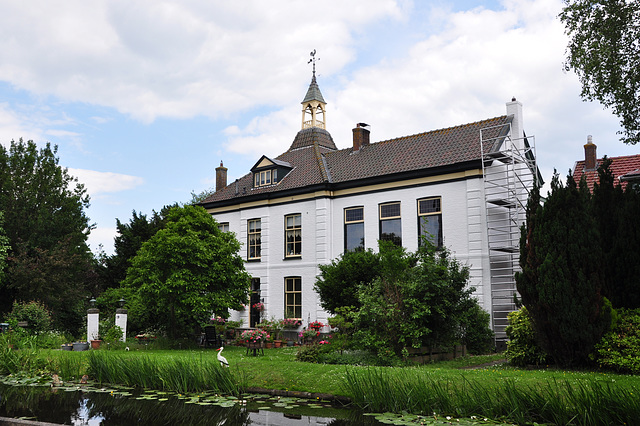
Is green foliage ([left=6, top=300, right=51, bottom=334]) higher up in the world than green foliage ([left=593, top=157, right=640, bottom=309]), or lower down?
lower down

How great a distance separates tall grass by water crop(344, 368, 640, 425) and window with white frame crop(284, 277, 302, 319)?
1545 cm

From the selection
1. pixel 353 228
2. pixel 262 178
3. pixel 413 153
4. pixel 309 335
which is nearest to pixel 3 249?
pixel 262 178

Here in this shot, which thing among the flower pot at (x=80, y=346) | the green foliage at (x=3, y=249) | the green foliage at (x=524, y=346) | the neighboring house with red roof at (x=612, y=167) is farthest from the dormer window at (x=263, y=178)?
the green foliage at (x=524, y=346)

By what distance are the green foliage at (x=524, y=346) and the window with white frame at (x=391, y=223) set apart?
9628mm

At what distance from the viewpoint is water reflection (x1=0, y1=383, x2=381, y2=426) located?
8.67 metres

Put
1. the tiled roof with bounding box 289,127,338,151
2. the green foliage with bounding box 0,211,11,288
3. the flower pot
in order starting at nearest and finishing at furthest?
the flower pot
the green foliage with bounding box 0,211,11,288
the tiled roof with bounding box 289,127,338,151

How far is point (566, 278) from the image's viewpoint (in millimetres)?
11750

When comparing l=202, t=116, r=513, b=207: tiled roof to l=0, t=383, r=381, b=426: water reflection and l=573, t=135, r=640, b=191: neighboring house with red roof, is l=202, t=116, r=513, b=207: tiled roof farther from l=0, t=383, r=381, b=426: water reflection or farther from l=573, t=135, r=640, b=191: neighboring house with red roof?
l=0, t=383, r=381, b=426: water reflection

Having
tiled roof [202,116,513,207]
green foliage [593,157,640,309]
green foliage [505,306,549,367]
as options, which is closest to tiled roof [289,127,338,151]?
tiled roof [202,116,513,207]

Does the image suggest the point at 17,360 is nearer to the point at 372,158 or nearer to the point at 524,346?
the point at 524,346

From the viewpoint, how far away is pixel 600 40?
13.4m

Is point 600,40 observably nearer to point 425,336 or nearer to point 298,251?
point 425,336

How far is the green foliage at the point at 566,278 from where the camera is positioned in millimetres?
11516

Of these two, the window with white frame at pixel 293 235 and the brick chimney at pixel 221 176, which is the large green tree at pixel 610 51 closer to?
the window with white frame at pixel 293 235
